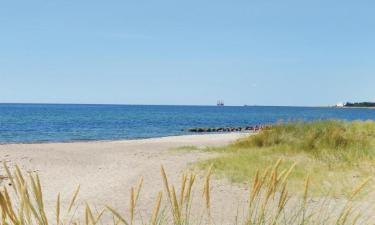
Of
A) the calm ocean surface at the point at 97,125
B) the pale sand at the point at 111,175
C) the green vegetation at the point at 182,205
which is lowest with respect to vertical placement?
the calm ocean surface at the point at 97,125

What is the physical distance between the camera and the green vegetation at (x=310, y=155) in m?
9.62

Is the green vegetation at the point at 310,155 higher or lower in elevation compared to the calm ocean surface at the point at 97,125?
higher

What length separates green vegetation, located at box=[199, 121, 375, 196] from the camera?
9617 mm

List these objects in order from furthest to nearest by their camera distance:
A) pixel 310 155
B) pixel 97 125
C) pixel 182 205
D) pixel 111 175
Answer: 1. pixel 97 125
2. pixel 310 155
3. pixel 111 175
4. pixel 182 205

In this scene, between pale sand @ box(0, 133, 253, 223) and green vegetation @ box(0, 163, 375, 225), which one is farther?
pale sand @ box(0, 133, 253, 223)

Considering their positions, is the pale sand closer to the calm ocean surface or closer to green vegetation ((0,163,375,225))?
green vegetation ((0,163,375,225))

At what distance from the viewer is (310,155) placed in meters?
12.9

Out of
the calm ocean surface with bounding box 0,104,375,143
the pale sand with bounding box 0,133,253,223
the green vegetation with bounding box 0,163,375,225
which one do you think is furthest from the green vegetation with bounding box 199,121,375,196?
the green vegetation with bounding box 0,163,375,225

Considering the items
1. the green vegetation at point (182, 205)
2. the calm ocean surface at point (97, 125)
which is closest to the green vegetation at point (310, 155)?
the calm ocean surface at point (97, 125)

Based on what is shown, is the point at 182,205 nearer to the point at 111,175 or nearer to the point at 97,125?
the point at 111,175

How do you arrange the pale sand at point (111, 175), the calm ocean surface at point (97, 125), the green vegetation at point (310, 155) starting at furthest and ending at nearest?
1. the calm ocean surface at point (97, 125)
2. the green vegetation at point (310, 155)
3. the pale sand at point (111, 175)

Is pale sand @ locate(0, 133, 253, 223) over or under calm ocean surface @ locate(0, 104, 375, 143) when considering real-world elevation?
over

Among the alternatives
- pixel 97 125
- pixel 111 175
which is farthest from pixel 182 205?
pixel 97 125

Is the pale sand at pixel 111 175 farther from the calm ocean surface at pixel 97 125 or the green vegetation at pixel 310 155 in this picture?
the calm ocean surface at pixel 97 125
